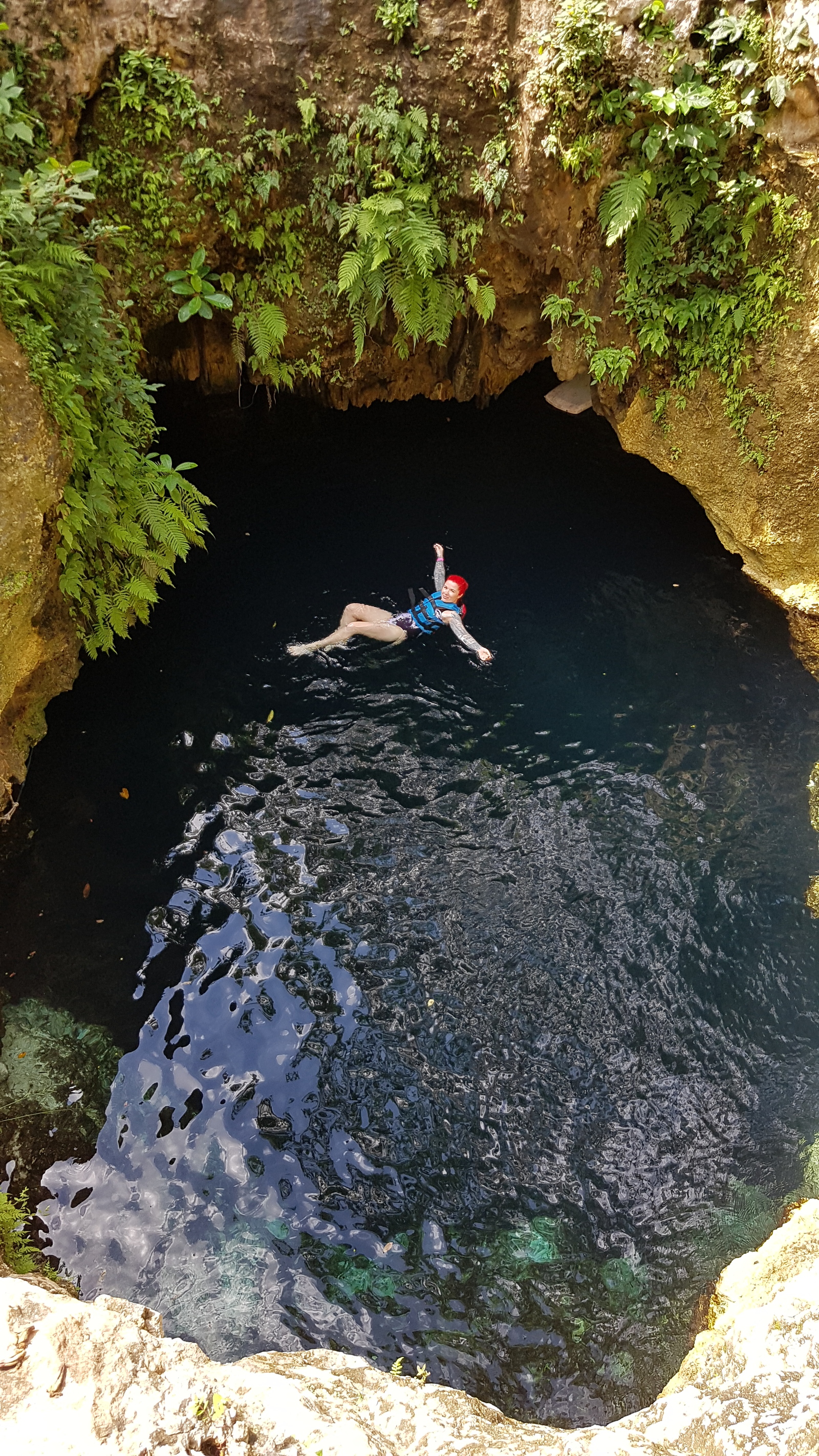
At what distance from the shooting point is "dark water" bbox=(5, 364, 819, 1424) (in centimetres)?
527

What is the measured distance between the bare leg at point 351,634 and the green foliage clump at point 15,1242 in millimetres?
5163

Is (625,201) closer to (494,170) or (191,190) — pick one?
(494,170)

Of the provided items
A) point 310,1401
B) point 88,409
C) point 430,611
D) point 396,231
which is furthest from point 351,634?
point 310,1401

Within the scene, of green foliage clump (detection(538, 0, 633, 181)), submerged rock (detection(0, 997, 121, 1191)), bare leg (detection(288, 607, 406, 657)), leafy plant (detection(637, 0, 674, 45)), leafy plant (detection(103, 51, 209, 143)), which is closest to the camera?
submerged rock (detection(0, 997, 121, 1191))

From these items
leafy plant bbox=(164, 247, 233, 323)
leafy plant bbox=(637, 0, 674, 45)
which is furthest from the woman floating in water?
leafy plant bbox=(637, 0, 674, 45)

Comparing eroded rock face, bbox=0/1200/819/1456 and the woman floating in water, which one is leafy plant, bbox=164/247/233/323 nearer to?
the woman floating in water

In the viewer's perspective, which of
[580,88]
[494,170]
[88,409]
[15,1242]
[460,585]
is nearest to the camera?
[15,1242]

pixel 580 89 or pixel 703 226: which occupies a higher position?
pixel 580 89

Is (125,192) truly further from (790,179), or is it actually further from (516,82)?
(790,179)

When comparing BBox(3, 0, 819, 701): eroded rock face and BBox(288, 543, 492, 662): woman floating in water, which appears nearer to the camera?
BBox(3, 0, 819, 701): eroded rock face

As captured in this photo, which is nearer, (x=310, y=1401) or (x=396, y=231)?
(x=310, y=1401)

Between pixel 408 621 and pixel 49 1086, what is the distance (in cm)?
517

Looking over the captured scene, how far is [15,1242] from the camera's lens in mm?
5051

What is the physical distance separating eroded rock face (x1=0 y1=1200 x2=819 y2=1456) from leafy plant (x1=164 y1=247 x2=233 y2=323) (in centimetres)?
835
